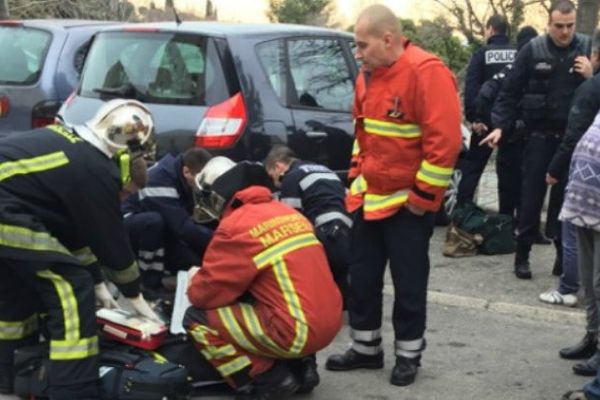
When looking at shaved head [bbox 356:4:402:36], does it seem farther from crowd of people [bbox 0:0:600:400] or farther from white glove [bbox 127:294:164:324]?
white glove [bbox 127:294:164:324]

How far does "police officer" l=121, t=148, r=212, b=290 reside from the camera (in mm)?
5793

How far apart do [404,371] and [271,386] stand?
29.7 inches

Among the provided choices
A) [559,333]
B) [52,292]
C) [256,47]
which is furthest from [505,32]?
[52,292]

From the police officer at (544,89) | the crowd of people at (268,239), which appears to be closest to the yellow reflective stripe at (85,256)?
the crowd of people at (268,239)

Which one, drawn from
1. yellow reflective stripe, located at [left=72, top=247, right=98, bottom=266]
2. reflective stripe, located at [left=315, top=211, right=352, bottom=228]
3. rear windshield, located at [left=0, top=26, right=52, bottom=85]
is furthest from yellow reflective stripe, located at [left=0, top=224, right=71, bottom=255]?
rear windshield, located at [left=0, top=26, right=52, bottom=85]

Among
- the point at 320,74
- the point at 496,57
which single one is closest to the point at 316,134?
the point at 320,74

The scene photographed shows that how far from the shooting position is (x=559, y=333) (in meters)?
5.71

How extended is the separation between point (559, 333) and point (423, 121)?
6.31 ft

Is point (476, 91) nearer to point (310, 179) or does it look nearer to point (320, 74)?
point (320, 74)

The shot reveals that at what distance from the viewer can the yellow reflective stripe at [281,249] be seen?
4312 mm

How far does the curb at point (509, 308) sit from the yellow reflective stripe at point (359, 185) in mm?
1741

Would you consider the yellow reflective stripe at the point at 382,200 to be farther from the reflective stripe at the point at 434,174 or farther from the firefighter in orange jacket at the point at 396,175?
the reflective stripe at the point at 434,174

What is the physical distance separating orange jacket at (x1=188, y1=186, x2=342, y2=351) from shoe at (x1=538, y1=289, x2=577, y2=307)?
220 cm

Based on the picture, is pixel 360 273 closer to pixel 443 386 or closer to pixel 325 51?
pixel 443 386
